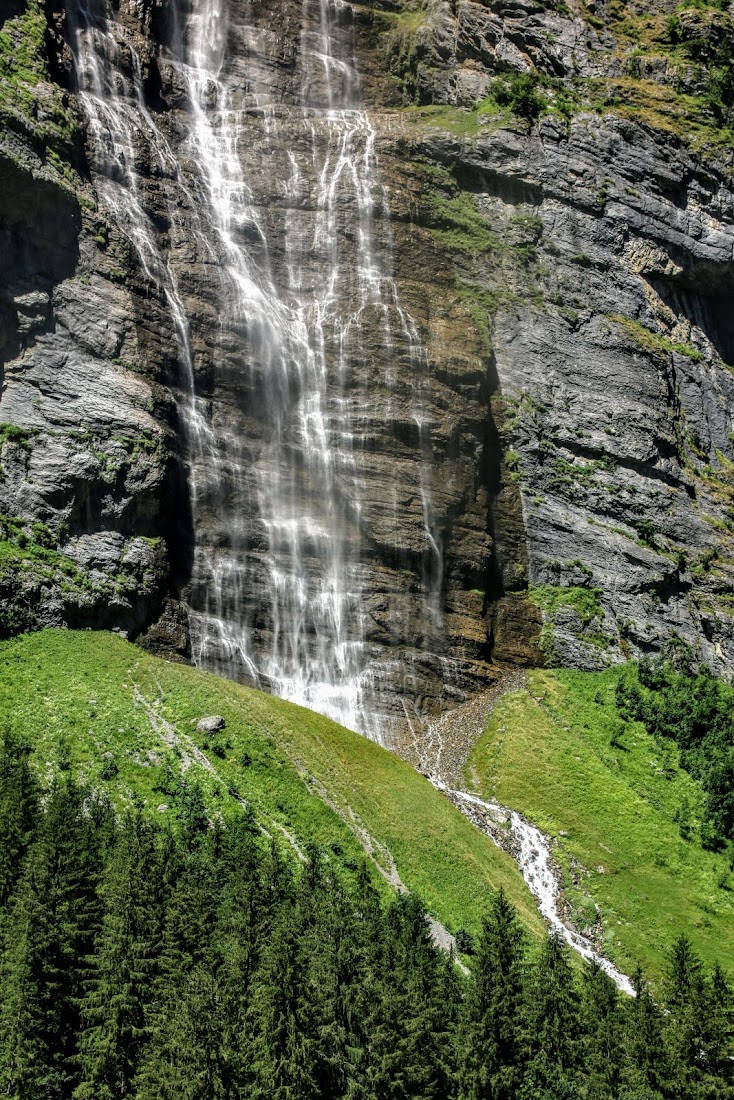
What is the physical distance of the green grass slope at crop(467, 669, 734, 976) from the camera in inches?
1779

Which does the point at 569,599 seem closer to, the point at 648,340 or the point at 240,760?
the point at 648,340

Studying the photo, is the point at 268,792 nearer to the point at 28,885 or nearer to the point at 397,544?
the point at 28,885

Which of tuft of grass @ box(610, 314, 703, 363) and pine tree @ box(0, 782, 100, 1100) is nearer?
pine tree @ box(0, 782, 100, 1100)

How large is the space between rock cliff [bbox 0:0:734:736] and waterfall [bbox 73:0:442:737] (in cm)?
20

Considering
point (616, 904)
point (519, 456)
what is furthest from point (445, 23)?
point (616, 904)

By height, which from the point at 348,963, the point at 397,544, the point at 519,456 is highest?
the point at 519,456

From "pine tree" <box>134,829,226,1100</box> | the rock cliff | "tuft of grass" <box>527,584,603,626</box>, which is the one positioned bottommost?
"pine tree" <box>134,829,226,1100</box>

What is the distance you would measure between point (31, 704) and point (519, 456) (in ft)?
124

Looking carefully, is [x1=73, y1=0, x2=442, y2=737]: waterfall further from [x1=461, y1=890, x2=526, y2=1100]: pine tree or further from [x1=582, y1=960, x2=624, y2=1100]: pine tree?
[x1=582, y1=960, x2=624, y2=1100]: pine tree

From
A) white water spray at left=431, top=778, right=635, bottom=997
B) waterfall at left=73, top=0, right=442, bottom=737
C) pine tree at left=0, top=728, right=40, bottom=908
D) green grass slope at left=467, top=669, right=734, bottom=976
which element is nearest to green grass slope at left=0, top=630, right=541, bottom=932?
white water spray at left=431, top=778, right=635, bottom=997

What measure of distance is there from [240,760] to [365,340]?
32114mm

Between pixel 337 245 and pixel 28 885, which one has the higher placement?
pixel 337 245

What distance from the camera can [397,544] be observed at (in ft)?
199

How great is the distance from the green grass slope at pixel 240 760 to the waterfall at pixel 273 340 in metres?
6.33
